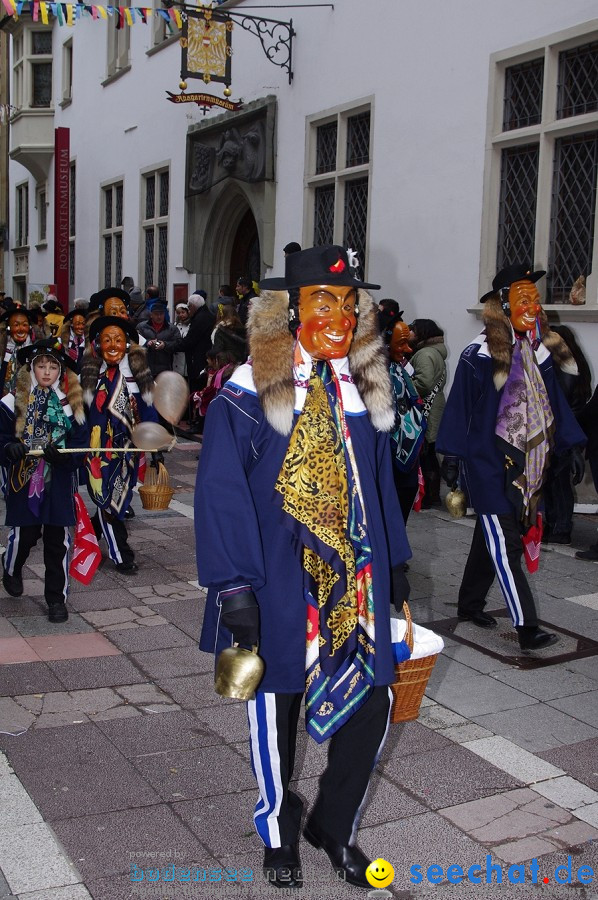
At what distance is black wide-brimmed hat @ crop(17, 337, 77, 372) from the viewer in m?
6.03

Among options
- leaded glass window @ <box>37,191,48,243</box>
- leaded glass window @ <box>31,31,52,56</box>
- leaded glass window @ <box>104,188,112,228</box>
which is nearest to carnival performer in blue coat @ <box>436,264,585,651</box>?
leaded glass window @ <box>104,188,112,228</box>

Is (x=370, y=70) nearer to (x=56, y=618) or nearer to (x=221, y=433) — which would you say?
(x=56, y=618)

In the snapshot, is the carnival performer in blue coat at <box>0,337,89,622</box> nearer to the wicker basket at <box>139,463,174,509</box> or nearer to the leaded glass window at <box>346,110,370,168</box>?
the wicker basket at <box>139,463,174,509</box>

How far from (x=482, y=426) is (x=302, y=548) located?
2.63 meters

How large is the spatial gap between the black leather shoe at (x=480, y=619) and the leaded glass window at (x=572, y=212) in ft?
14.3

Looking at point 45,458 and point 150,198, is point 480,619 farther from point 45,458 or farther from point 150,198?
point 150,198

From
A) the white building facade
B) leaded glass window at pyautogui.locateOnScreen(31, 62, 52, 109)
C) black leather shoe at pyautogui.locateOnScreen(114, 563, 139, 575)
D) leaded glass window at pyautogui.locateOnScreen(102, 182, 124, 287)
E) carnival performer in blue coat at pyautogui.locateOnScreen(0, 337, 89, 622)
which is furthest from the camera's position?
leaded glass window at pyautogui.locateOnScreen(31, 62, 52, 109)

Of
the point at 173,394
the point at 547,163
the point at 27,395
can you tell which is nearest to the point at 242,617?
the point at 173,394

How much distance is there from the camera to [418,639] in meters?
3.28

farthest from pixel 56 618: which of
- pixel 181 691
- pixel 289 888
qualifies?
pixel 289 888

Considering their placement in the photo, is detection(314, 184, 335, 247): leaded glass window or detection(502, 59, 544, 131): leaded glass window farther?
detection(314, 184, 335, 247): leaded glass window

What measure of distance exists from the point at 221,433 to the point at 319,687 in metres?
0.85

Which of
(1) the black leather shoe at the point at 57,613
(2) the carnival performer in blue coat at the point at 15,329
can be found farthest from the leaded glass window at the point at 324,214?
(1) the black leather shoe at the point at 57,613

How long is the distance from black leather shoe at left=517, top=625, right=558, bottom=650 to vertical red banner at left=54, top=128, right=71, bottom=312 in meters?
19.5
